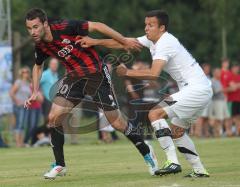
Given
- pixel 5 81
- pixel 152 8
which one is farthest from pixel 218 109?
pixel 152 8

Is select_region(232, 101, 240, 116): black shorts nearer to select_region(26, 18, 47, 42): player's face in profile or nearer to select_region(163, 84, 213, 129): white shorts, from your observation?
select_region(163, 84, 213, 129): white shorts

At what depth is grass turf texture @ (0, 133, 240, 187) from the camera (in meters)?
10.2

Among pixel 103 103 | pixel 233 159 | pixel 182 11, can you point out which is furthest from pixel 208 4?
pixel 103 103

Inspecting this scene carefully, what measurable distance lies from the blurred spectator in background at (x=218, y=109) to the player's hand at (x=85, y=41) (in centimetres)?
1337

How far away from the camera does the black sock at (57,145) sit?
11071 millimetres

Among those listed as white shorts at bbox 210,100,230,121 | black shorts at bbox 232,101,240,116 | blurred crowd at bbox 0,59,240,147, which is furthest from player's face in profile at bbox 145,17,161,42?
black shorts at bbox 232,101,240,116

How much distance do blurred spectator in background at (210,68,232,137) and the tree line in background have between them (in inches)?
798

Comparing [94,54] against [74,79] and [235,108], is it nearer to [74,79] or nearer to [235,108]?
[74,79]

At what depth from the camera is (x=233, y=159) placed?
13898 millimetres

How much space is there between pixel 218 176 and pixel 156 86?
12.8 m

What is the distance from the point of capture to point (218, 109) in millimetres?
24094

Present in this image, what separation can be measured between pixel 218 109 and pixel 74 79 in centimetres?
1330

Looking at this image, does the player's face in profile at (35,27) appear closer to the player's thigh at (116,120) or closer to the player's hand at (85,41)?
the player's hand at (85,41)

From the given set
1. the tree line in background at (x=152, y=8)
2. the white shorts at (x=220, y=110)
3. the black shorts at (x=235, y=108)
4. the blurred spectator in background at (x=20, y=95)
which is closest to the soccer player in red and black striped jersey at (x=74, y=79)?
the blurred spectator in background at (x=20, y=95)
